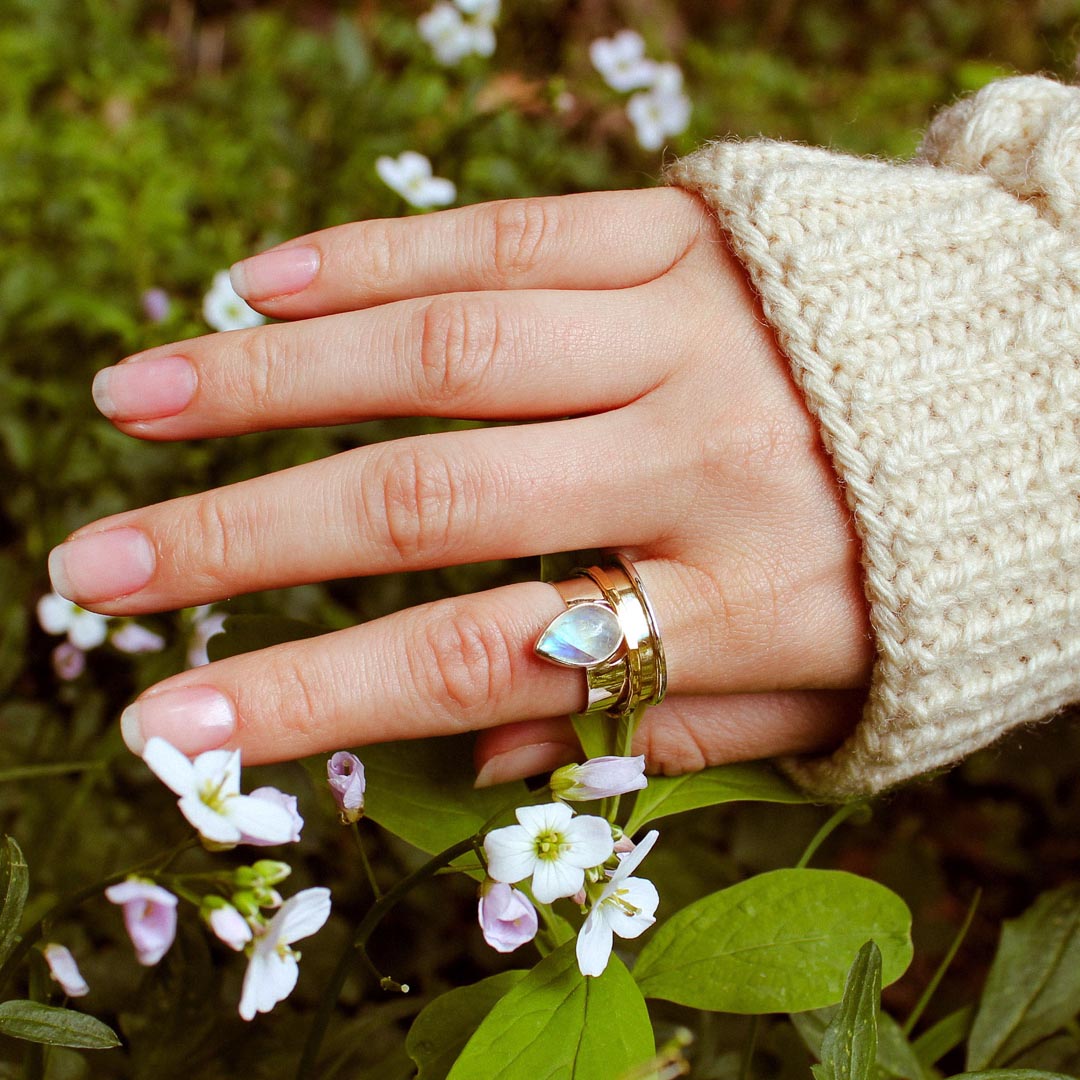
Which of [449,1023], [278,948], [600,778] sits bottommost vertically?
[449,1023]

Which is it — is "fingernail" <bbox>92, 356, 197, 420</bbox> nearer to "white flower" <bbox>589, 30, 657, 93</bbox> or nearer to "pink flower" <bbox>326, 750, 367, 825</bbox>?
"pink flower" <bbox>326, 750, 367, 825</bbox>

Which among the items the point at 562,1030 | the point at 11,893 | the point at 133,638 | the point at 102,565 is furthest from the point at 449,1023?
the point at 133,638

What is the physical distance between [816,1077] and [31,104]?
215 cm

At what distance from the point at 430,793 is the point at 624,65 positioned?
1770mm

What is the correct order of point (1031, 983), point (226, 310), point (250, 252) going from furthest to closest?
point (250, 252) < point (226, 310) < point (1031, 983)

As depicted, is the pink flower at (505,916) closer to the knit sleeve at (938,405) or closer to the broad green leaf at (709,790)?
the broad green leaf at (709,790)

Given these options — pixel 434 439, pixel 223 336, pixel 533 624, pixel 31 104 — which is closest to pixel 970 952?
pixel 533 624

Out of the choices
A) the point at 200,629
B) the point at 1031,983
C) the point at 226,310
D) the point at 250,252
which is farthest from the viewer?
the point at 250,252

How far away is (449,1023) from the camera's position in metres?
0.82

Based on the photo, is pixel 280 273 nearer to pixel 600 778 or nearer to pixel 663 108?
pixel 600 778

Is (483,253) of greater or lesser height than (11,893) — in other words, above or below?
above

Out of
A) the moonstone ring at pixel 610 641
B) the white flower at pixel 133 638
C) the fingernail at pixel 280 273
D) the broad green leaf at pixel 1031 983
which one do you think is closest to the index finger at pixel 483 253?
the fingernail at pixel 280 273

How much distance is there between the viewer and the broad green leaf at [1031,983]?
40.3 inches

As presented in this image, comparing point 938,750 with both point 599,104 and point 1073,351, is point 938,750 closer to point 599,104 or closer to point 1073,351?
point 1073,351
